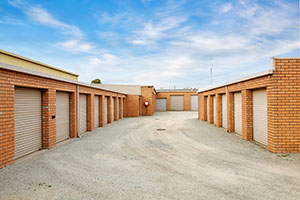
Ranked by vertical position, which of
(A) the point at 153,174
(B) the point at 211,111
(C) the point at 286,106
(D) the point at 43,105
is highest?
(D) the point at 43,105

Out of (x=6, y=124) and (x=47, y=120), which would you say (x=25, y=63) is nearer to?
(x=47, y=120)

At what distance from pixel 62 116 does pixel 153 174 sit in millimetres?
6174

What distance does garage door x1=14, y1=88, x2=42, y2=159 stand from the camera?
6.35 metres

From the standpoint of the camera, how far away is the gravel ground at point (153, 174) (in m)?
3.94

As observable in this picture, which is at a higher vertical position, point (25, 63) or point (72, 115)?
point (25, 63)

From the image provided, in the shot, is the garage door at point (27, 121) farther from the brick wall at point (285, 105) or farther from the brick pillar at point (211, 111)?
the brick pillar at point (211, 111)

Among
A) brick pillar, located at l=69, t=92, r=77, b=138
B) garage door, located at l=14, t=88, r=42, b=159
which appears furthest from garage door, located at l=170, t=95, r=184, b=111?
garage door, located at l=14, t=88, r=42, b=159

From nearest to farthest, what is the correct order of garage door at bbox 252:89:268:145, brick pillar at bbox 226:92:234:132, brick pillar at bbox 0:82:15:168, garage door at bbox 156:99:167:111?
brick pillar at bbox 0:82:15:168
garage door at bbox 252:89:268:145
brick pillar at bbox 226:92:234:132
garage door at bbox 156:99:167:111

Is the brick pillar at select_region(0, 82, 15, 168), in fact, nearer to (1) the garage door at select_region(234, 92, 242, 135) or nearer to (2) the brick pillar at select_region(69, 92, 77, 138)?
(2) the brick pillar at select_region(69, 92, 77, 138)

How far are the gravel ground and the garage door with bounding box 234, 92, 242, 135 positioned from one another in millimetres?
3208

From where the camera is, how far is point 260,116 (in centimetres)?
820

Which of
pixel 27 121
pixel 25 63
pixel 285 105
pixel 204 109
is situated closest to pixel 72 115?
pixel 27 121

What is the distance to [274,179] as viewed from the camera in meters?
4.58

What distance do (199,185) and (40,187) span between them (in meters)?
3.51
